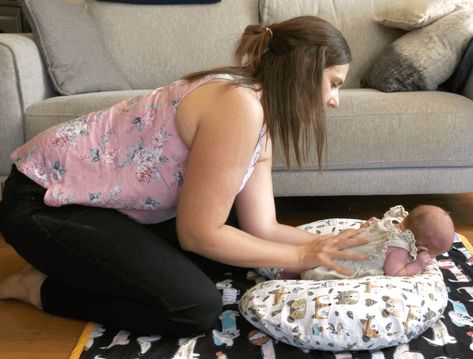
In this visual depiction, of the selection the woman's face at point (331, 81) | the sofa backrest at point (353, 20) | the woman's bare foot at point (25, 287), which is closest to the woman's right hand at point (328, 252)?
the woman's face at point (331, 81)

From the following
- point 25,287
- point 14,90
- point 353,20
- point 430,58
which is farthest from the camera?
point 353,20

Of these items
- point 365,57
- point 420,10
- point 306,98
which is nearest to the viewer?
point 306,98

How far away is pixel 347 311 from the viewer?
1.18 m

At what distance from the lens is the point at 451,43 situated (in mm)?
2086

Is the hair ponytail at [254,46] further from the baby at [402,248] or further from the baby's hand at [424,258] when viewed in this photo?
the baby's hand at [424,258]

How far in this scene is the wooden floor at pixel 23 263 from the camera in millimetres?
1326

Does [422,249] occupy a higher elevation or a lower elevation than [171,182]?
lower

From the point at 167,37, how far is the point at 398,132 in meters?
1.26

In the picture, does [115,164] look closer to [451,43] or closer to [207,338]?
[207,338]

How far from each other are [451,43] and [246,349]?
1.50 metres

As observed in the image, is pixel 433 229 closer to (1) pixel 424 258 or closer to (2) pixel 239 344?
(1) pixel 424 258

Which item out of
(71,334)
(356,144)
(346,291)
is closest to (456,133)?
(356,144)

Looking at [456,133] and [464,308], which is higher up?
[456,133]

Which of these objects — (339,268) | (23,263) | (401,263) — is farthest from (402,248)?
(23,263)
